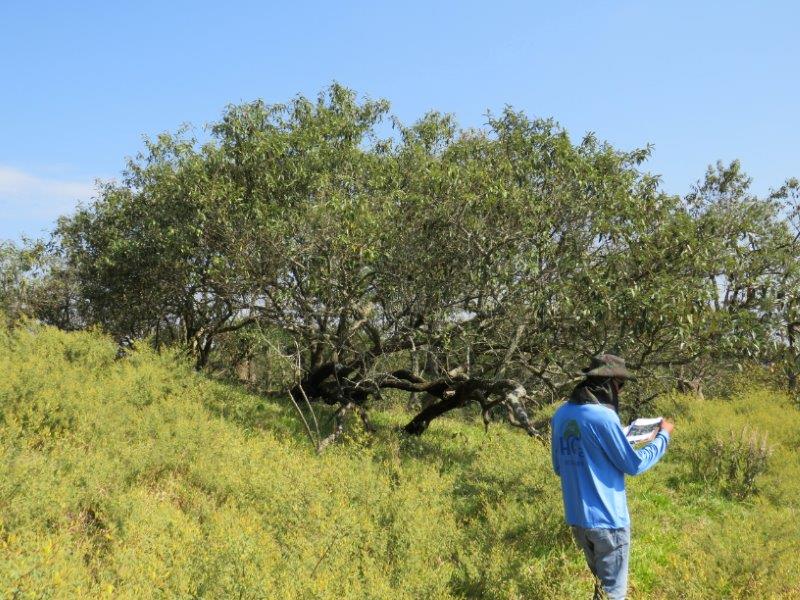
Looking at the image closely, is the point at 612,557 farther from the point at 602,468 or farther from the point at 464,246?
the point at 464,246

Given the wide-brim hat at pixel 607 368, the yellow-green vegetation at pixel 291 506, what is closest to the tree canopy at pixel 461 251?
the yellow-green vegetation at pixel 291 506

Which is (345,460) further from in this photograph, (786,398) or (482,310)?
(786,398)

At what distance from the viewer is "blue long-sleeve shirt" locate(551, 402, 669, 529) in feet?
13.7

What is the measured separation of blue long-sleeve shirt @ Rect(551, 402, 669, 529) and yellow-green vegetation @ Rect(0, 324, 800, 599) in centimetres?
116

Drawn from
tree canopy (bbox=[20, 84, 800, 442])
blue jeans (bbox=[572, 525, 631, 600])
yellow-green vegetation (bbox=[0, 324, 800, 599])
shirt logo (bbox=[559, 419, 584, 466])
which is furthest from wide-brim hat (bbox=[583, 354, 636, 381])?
tree canopy (bbox=[20, 84, 800, 442])

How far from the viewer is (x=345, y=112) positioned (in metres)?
13.7

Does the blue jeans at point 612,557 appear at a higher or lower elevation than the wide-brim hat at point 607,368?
lower

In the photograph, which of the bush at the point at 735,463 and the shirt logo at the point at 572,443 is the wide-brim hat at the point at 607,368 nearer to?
the shirt logo at the point at 572,443

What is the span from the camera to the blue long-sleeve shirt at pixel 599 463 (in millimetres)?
4176

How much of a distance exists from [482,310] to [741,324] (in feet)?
13.3

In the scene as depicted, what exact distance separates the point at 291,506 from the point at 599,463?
338cm

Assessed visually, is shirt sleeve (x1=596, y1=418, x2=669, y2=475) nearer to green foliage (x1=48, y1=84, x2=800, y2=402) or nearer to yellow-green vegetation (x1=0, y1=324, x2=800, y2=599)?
yellow-green vegetation (x1=0, y1=324, x2=800, y2=599)

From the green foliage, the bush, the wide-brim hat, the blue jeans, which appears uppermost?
the green foliage

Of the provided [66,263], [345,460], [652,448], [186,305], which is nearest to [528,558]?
[652,448]
